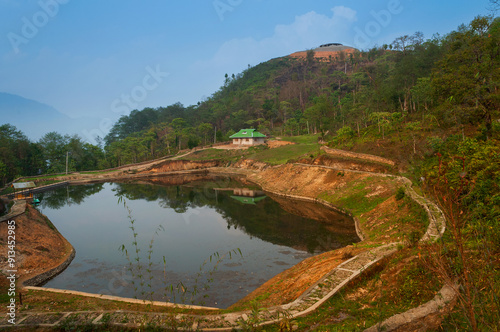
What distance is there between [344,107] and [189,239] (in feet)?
152

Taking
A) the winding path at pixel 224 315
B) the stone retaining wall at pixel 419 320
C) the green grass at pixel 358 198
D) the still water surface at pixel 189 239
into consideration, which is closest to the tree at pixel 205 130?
the still water surface at pixel 189 239

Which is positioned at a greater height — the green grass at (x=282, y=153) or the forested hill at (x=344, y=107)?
the forested hill at (x=344, y=107)

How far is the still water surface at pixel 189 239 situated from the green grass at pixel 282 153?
12581mm

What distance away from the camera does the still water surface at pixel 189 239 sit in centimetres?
1662

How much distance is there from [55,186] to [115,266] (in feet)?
141

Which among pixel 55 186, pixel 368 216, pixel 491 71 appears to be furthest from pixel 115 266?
pixel 55 186

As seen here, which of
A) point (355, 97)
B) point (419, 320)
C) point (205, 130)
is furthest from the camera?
point (205, 130)

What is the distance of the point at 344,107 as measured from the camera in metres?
→ 60.4

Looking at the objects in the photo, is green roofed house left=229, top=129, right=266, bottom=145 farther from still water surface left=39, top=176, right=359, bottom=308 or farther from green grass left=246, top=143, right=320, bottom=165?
still water surface left=39, top=176, right=359, bottom=308

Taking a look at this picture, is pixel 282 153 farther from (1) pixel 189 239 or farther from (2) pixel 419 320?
(2) pixel 419 320

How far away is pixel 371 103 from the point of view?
49.5 m

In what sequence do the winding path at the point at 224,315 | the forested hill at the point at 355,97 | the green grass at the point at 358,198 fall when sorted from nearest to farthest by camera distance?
the winding path at the point at 224,315, the forested hill at the point at 355,97, the green grass at the point at 358,198

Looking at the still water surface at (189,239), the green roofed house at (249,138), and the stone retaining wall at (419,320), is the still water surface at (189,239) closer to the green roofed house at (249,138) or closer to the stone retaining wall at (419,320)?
the stone retaining wall at (419,320)

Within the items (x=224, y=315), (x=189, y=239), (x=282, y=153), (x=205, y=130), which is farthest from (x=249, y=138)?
(x=224, y=315)
